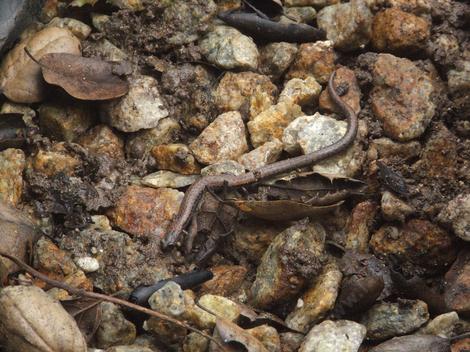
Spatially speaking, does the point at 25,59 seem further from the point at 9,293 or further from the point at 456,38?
the point at 456,38

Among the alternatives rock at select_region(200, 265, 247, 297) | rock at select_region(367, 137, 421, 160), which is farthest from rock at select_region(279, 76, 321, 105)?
rock at select_region(200, 265, 247, 297)

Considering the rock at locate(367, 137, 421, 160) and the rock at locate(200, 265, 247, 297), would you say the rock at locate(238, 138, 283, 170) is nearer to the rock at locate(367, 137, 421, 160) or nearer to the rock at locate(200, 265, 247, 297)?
the rock at locate(367, 137, 421, 160)

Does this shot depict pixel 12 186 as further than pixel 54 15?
No

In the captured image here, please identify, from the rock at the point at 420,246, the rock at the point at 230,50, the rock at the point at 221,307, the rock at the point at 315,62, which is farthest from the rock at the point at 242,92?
the rock at the point at 221,307

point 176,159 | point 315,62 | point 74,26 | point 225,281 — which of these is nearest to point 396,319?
point 225,281

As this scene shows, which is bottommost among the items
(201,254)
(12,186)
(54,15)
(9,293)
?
(201,254)

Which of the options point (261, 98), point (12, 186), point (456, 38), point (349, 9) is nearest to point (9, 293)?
point (12, 186)

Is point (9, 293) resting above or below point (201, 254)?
above
